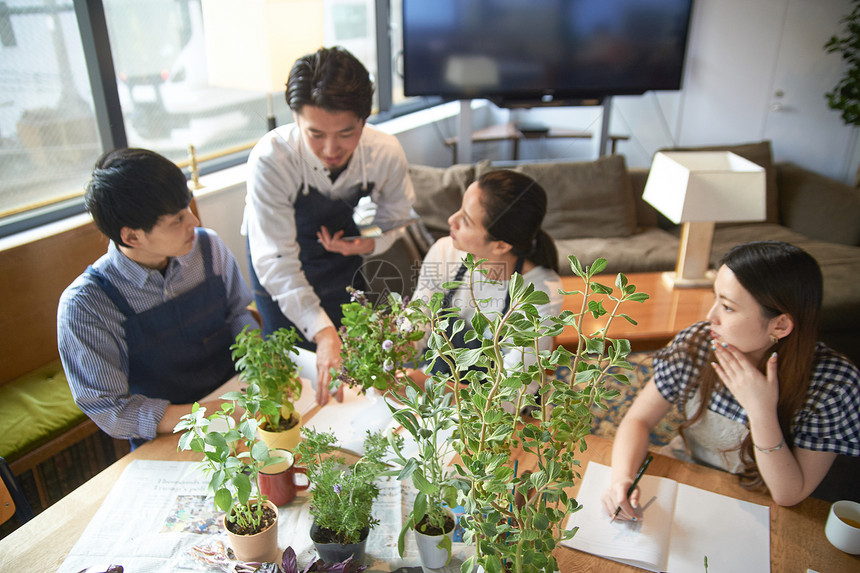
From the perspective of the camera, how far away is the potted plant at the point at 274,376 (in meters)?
1.15

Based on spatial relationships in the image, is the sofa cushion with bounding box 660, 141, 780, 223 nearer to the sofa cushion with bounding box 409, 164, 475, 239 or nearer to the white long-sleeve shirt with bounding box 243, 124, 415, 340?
the sofa cushion with bounding box 409, 164, 475, 239

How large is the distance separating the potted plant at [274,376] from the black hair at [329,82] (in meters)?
0.57

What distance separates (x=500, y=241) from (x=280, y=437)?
0.68m

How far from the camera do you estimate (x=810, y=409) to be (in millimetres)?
1242

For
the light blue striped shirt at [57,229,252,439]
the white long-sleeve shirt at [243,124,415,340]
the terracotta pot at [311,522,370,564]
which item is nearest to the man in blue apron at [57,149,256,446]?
the light blue striped shirt at [57,229,252,439]

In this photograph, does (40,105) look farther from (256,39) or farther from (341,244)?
(341,244)

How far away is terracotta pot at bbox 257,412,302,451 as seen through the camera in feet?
3.84

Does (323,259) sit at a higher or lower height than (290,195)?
lower

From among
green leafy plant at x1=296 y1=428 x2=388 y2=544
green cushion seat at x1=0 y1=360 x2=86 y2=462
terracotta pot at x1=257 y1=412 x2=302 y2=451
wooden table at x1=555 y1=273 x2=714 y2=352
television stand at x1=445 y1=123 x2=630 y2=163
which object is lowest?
green cushion seat at x1=0 y1=360 x2=86 y2=462

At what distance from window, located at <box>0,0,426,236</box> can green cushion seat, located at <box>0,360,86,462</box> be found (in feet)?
1.78

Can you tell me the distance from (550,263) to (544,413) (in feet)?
2.50

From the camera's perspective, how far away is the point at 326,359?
4.79ft

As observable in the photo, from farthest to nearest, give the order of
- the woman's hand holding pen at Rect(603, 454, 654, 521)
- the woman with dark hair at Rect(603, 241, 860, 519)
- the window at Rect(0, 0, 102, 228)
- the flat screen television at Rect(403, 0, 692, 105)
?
the flat screen television at Rect(403, 0, 692, 105), the window at Rect(0, 0, 102, 228), the woman with dark hair at Rect(603, 241, 860, 519), the woman's hand holding pen at Rect(603, 454, 654, 521)

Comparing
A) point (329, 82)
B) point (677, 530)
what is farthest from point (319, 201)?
point (677, 530)
